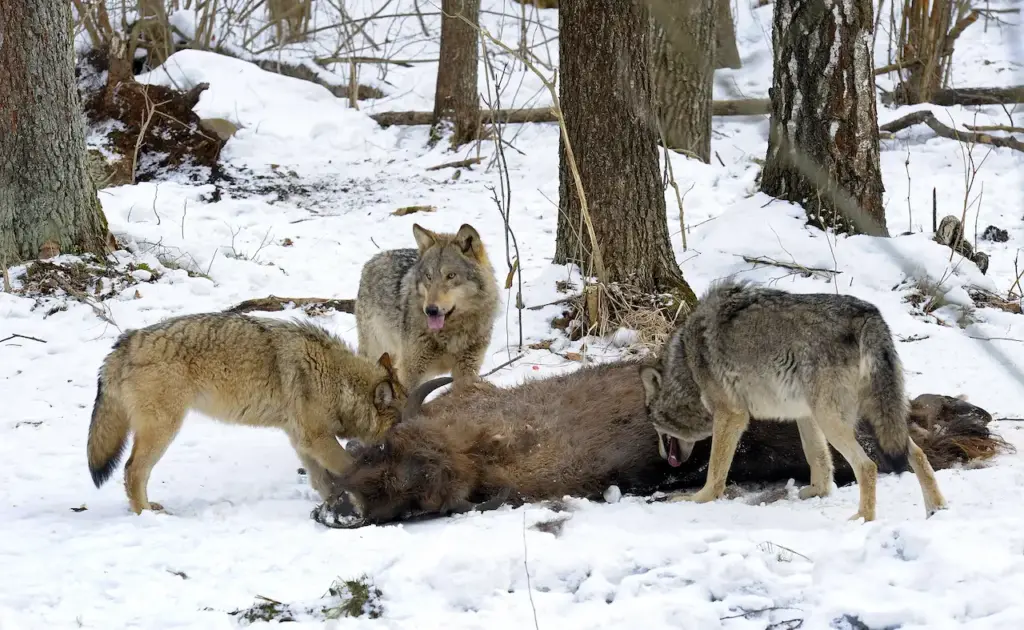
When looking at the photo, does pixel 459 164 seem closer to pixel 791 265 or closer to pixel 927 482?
pixel 791 265

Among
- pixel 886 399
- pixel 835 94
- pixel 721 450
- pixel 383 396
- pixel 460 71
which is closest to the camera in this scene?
pixel 886 399

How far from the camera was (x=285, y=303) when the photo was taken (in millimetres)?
9328

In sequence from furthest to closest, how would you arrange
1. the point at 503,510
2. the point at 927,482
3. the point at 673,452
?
the point at 673,452, the point at 503,510, the point at 927,482

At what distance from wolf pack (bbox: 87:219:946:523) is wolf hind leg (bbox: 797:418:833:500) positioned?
0.01 metres

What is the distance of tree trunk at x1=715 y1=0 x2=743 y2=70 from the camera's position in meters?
2.69

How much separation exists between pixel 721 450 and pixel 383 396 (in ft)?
7.01

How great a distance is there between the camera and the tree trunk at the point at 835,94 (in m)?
8.93

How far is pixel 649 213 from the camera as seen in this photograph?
823 cm

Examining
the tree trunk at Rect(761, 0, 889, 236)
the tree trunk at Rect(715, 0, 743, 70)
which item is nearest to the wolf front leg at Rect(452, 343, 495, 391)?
the tree trunk at Rect(761, 0, 889, 236)

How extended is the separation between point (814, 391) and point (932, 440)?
1372mm

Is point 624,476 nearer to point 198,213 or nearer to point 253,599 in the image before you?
point 253,599

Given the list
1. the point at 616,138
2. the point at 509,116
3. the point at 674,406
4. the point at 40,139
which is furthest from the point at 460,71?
the point at 674,406

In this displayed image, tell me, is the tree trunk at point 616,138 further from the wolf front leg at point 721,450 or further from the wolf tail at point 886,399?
the wolf tail at point 886,399

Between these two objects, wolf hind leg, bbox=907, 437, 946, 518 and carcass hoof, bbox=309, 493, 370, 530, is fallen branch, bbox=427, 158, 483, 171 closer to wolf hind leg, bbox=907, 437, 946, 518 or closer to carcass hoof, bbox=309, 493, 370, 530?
carcass hoof, bbox=309, 493, 370, 530
